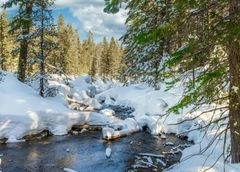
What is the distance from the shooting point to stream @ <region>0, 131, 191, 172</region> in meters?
7.75

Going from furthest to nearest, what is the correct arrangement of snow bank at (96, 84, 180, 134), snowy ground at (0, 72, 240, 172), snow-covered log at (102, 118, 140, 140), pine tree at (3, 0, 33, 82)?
pine tree at (3, 0, 33, 82)
snow bank at (96, 84, 180, 134)
snow-covered log at (102, 118, 140, 140)
snowy ground at (0, 72, 240, 172)

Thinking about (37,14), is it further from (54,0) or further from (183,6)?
(183,6)

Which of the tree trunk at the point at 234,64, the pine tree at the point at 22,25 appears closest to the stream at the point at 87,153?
the tree trunk at the point at 234,64

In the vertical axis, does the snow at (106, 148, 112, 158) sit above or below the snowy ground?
below

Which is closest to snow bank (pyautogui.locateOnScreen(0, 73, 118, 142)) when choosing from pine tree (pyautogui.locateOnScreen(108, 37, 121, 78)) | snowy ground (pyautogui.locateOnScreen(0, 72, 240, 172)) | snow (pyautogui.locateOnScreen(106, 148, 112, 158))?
snowy ground (pyautogui.locateOnScreen(0, 72, 240, 172))

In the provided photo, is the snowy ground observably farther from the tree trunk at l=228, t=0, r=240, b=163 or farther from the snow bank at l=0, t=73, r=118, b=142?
the tree trunk at l=228, t=0, r=240, b=163

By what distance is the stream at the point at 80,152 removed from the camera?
305 inches

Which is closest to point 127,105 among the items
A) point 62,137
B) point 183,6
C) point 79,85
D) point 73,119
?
point 73,119

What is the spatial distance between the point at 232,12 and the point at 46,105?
418 inches

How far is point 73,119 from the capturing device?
1243 cm

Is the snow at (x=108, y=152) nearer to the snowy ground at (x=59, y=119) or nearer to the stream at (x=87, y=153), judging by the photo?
the stream at (x=87, y=153)

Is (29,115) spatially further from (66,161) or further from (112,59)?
(112,59)

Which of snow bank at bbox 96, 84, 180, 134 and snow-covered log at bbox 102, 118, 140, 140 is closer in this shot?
snow-covered log at bbox 102, 118, 140, 140

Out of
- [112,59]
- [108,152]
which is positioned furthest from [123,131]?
[112,59]
